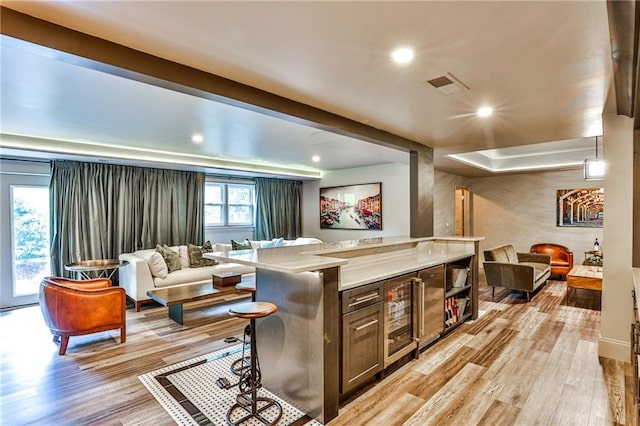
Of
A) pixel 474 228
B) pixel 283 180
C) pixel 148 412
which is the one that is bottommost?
pixel 148 412

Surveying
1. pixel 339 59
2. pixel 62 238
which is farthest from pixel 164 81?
pixel 62 238

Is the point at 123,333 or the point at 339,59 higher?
the point at 339,59

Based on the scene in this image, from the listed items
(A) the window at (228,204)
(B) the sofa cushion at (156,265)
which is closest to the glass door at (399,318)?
(B) the sofa cushion at (156,265)

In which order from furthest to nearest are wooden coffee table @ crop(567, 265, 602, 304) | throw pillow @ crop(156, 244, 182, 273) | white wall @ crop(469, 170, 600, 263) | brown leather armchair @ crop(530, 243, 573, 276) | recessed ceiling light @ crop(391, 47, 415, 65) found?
white wall @ crop(469, 170, 600, 263)
brown leather armchair @ crop(530, 243, 573, 276)
throw pillow @ crop(156, 244, 182, 273)
wooden coffee table @ crop(567, 265, 602, 304)
recessed ceiling light @ crop(391, 47, 415, 65)

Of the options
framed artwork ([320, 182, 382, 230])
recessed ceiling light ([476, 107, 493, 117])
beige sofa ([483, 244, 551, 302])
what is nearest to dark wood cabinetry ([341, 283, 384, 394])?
recessed ceiling light ([476, 107, 493, 117])

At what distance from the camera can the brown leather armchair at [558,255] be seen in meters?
6.79

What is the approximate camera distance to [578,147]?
20.4 ft

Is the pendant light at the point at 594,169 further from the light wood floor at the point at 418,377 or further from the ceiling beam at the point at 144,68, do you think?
the ceiling beam at the point at 144,68

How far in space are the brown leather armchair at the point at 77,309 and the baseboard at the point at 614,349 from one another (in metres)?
4.89

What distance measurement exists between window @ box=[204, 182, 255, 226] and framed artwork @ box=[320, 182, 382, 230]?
1.79 m

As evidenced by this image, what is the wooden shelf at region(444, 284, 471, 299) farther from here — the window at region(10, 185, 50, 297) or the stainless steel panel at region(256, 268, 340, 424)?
the window at region(10, 185, 50, 297)

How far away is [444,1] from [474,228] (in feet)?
26.7

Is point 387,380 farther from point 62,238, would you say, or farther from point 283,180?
point 283,180

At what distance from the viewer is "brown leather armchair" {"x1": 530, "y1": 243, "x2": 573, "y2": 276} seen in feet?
22.3
